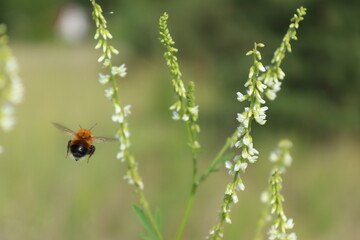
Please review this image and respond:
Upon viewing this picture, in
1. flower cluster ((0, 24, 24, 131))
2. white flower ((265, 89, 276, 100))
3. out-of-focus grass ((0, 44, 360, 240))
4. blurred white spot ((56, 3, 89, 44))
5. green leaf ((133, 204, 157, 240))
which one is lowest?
flower cluster ((0, 24, 24, 131))

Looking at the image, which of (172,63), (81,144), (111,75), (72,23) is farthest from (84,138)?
(72,23)


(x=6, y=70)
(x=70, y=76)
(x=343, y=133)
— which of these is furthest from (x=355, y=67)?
(x=70, y=76)

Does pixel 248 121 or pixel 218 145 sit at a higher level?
pixel 218 145

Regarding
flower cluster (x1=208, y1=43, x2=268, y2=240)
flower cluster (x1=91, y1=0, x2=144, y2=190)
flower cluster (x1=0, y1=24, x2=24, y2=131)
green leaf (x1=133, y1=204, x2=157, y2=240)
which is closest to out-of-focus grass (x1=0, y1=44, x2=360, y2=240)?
green leaf (x1=133, y1=204, x2=157, y2=240)

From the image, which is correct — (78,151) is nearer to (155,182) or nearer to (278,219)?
(278,219)

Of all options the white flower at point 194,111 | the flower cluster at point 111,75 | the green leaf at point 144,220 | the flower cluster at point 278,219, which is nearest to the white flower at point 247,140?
the flower cluster at point 278,219

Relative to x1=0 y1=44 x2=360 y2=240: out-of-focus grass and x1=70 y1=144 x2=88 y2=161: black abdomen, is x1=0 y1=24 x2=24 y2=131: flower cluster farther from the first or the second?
x1=0 y1=44 x2=360 y2=240: out-of-focus grass
